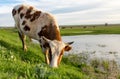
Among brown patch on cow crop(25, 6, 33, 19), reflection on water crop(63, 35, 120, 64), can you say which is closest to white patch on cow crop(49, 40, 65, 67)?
brown patch on cow crop(25, 6, 33, 19)

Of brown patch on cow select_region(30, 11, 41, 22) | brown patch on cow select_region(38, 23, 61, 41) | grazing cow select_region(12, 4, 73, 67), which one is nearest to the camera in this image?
grazing cow select_region(12, 4, 73, 67)

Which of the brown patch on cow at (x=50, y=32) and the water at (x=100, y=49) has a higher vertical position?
the brown patch on cow at (x=50, y=32)

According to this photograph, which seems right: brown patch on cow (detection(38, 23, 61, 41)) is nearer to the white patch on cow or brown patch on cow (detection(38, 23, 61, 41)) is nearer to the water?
the white patch on cow

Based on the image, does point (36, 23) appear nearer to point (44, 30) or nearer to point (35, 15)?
point (35, 15)

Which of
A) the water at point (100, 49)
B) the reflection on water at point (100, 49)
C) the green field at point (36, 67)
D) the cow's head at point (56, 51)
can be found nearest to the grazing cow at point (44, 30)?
the cow's head at point (56, 51)

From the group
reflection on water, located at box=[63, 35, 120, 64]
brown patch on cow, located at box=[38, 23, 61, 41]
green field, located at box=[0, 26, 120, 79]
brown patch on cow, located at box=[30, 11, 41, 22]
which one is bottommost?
reflection on water, located at box=[63, 35, 120, 64]

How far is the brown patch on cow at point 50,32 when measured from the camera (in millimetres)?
17556

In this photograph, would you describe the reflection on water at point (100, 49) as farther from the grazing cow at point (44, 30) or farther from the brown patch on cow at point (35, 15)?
the brown patch on cow at point (35, 15)

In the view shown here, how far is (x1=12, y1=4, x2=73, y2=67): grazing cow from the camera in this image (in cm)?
1627

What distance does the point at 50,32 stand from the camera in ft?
58.4

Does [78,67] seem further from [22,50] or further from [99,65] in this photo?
[22,50]

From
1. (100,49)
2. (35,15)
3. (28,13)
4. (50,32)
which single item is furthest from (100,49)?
(50,32)

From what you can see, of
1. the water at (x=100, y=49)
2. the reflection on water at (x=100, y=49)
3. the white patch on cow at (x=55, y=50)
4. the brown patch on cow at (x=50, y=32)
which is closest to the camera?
the white patch on cow at (x=55, y=50)

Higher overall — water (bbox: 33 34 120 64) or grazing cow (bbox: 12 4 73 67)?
grazing cow (bbox: 12 4 73 67)
